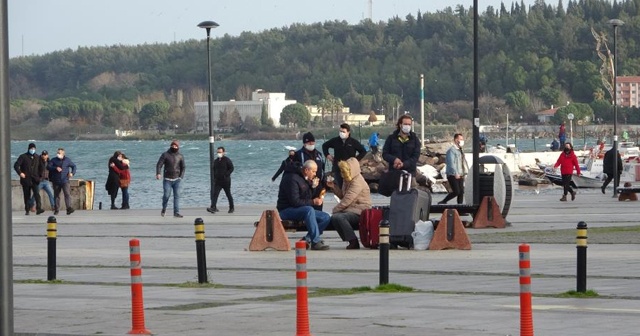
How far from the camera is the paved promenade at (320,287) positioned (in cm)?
1302

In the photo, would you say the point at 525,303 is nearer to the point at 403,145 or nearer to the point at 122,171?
the point at 403,145

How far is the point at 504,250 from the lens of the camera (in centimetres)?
2189

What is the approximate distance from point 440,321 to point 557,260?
6.96m

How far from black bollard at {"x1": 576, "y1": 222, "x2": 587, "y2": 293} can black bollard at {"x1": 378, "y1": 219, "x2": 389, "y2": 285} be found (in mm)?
2017

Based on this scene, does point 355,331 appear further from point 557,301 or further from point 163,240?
point 163,240

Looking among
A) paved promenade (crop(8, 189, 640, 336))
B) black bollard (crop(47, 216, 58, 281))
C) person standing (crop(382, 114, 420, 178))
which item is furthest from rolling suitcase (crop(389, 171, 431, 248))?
black bollard (crop(47, 216, 58, 281))

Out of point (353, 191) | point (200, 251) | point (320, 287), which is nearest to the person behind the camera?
point (320, 287)

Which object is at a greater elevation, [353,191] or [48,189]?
[353,191]

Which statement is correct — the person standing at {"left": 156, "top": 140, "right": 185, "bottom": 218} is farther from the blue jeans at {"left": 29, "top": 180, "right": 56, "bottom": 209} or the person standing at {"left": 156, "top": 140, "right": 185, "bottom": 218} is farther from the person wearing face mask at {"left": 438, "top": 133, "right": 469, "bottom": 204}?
the person wearing face mask at {"left": 438, "top": 133, "right": 469, "bottom": 204}

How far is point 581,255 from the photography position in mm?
14922

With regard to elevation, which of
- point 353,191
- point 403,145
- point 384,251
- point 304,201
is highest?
point 403,145

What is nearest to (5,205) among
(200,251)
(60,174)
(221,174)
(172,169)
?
(200,251)

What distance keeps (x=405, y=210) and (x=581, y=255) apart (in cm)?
718

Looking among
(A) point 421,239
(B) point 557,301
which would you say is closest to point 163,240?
(A) point 421,239
